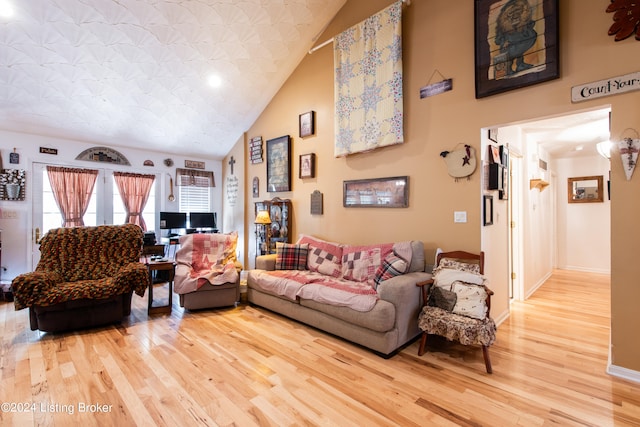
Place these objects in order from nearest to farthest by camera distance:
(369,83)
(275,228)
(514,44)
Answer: (514,44)
(369,83)
(275,228)

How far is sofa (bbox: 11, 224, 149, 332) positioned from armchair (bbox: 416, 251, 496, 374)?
2989 mm

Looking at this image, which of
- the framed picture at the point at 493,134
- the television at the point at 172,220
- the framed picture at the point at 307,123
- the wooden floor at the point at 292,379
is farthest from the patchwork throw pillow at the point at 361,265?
the television at the point at 172,220

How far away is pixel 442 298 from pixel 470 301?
232mm

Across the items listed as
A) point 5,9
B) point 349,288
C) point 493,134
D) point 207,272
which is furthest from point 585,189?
point 5,9

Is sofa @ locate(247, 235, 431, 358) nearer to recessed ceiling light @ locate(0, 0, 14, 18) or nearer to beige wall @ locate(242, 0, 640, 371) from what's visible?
beige wall @ locate(242, 0, 640, 371)

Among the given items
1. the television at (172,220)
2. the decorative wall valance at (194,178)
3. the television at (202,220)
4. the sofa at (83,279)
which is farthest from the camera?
the decorative wall valance at (194,178)

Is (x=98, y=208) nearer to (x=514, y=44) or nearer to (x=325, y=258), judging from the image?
(x=325, y=258)

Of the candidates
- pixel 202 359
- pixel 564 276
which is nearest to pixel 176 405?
pixel 202 359

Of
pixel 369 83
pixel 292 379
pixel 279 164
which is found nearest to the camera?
pixel 292 379

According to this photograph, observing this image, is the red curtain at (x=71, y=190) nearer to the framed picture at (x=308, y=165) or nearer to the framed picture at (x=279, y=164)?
the framed picture at (x=279, y=164)

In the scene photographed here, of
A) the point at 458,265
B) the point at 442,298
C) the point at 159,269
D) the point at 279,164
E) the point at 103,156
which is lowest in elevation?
the point at 442,298

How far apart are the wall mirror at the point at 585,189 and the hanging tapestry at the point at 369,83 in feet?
17.2

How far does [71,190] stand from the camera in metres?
5.11

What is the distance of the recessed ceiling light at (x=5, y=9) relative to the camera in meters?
2.98
